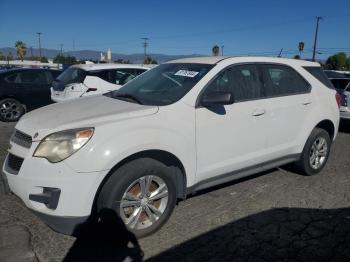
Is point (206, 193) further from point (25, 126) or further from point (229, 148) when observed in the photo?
point (25, 126)

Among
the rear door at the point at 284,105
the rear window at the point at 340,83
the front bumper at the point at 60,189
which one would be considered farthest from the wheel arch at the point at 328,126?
the rear window at the point at 340,83

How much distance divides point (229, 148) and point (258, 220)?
2.72 feet

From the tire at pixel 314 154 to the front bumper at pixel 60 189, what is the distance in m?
3.14

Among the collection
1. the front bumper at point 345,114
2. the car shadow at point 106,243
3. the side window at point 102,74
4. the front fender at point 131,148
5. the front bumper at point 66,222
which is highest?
the side window at point 102,74

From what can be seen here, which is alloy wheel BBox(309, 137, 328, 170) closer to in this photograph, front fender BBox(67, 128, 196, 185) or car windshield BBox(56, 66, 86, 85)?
front fender BBox(67, 128, 196, 185)

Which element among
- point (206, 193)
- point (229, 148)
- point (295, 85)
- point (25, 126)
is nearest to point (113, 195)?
point (25, 126)

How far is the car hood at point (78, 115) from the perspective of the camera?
126 inches

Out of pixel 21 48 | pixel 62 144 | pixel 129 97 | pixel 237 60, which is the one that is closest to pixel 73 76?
pixel 129 97

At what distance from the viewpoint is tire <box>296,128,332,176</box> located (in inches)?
201

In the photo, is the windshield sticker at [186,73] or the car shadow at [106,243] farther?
the windshield sticker at [186,73]

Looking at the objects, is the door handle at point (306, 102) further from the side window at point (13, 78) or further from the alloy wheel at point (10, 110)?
the side window at point (13, 78)

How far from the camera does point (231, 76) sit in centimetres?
420

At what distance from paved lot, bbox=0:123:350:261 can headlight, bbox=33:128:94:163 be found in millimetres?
770

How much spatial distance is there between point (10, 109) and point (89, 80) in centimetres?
286
